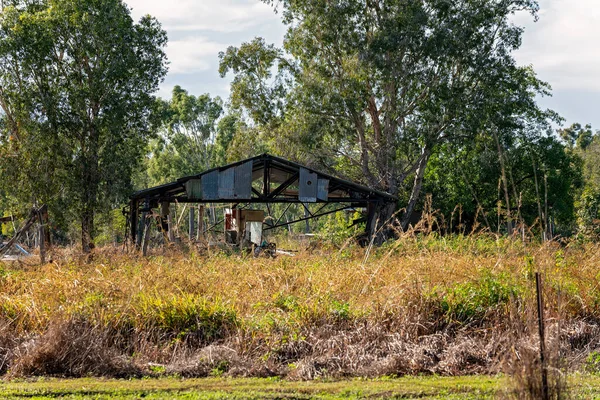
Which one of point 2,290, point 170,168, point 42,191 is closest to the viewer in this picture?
point 2,290

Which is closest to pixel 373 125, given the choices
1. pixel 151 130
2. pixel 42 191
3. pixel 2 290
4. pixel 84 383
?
pixel 151 130

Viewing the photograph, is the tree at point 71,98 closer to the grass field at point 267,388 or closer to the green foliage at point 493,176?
the green foliage at point 493,176

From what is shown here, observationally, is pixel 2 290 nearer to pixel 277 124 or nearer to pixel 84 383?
pixel 84 383

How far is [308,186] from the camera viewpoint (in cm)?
2231

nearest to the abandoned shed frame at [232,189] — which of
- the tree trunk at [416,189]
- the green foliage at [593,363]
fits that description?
the tree trunk at [416,189]

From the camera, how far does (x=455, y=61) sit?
97.9 feet

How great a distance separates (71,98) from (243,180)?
8971 mm

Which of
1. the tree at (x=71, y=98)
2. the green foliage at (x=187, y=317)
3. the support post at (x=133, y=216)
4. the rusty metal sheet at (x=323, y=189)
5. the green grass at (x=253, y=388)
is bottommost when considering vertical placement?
the green grass at (x=253, y=388)

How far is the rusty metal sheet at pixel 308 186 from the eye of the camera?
2220 cm

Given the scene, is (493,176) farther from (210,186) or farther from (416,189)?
(210,186)

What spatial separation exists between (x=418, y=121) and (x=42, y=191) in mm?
16067

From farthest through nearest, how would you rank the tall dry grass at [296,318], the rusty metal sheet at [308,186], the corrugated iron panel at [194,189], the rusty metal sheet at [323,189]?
the rusty metal sheet at [323,189] → the rusty metal sheet at [308,186] → the corrugated iron panel at [194,189] → the tall dry grass at [296,318]

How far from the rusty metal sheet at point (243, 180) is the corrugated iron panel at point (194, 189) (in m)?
1.13

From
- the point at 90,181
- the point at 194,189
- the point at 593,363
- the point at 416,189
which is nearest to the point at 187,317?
the point at 593,363
